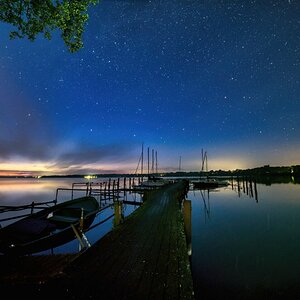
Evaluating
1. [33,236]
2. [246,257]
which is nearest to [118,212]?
[33,236]

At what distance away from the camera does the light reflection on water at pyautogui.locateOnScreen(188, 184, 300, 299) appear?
7871 millimetres

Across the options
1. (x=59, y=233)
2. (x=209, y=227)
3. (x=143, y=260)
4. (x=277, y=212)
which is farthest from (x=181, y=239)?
(x=277, y=212)

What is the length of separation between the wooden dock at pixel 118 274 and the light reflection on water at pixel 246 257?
3421mm

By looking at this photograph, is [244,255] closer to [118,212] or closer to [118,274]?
[118,212]

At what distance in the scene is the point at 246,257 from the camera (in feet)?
36.1

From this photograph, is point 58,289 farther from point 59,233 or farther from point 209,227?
point 209,227

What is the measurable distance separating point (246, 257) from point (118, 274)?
9.31 metres

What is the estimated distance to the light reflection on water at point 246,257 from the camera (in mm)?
7871

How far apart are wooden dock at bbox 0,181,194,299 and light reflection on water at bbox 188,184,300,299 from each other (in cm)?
342

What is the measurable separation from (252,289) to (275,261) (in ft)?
11.4

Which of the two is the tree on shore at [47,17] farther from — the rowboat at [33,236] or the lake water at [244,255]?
the lake water at [244,255]

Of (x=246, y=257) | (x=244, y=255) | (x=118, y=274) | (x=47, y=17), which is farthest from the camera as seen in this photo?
(x=244, y=255)

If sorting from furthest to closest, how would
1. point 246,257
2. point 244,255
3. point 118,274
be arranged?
point 244,255 → point 246,257 → point 118,274

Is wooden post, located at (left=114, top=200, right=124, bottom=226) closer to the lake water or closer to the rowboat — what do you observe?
the rowboat
